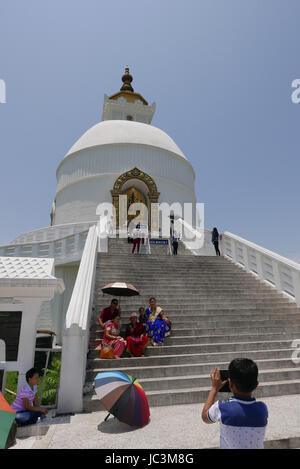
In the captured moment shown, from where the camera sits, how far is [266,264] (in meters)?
10.4

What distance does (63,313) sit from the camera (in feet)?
38.7

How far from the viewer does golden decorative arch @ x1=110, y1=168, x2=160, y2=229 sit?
748 inches

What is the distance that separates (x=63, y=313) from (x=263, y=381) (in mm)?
8800

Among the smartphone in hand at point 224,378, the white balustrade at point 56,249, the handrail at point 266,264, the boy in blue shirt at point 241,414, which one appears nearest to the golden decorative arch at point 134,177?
the white balustrade at point 56,249

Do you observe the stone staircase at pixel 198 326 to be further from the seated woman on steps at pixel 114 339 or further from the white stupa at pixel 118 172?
the white stupa at pixel 118 172

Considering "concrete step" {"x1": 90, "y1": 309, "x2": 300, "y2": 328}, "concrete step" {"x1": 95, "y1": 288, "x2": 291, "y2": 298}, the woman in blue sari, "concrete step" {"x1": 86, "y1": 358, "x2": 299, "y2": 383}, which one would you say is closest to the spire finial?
"concrete step" {"x1": 95, "y1": 288, "x2": 291, "y2": 298}

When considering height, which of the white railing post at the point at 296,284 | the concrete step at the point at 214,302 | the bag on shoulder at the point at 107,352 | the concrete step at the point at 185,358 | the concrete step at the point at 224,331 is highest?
the white railing post at the point at 296,284

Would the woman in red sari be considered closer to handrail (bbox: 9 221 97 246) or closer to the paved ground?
the paved ground

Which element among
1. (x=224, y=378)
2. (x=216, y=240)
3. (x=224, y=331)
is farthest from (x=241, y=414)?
(x=216, y=240)

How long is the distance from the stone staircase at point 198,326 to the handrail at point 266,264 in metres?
0.34

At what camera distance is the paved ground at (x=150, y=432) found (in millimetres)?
3033
